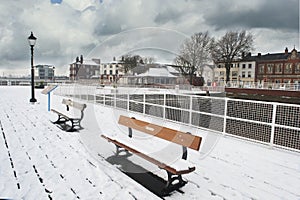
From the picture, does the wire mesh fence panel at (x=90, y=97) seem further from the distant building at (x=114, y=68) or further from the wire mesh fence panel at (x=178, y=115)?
the wire mesh fence panel at (x=178, y=115)

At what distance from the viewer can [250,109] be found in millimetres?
6309

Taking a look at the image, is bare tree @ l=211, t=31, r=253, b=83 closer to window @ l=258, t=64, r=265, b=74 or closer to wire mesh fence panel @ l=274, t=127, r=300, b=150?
window @ l=258, t=64, r=265, b=74

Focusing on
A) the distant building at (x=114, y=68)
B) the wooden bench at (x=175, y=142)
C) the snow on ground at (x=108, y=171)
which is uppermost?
the distant building at (x=114, y=68)

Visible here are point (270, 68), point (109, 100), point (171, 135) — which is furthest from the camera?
point (270, 68)

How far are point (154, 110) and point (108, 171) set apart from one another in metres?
5.58

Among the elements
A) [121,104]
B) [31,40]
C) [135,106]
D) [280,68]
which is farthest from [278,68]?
[31,40]

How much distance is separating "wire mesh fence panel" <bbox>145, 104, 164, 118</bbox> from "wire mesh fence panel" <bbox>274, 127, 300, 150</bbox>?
165 inches

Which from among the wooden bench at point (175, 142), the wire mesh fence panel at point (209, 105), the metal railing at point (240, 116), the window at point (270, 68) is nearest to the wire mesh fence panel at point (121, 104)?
the metal railing at point (240, 116)

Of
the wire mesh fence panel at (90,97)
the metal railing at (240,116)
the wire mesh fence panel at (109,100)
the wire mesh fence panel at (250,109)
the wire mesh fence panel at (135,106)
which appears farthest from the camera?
the wire mesh fence panel at (90,97)

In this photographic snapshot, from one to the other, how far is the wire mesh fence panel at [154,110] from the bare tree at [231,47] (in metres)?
43.7

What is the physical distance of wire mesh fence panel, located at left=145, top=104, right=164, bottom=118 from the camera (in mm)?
8958

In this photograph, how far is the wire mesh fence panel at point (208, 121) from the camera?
663 cm

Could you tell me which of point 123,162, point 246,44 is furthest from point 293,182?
point 246,44

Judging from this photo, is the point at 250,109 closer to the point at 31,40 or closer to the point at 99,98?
the point at 99,98
